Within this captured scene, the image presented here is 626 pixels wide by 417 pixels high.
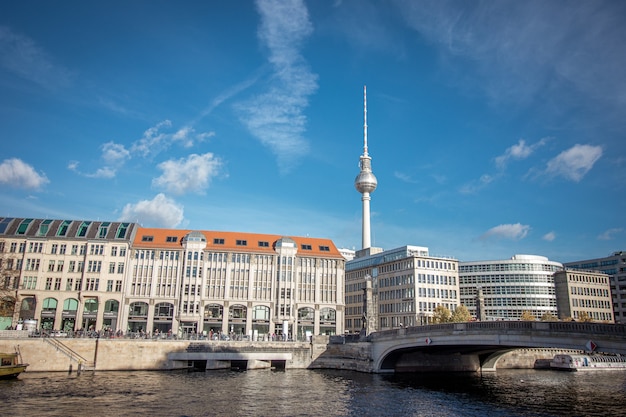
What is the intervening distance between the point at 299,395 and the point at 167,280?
56.2m

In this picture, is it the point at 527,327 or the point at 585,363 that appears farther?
the point at 585,363

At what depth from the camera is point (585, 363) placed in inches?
3452

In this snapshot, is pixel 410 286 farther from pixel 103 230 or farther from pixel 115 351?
pixel 115 351

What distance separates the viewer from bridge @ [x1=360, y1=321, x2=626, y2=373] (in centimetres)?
4259

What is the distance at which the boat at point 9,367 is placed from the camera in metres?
56.4

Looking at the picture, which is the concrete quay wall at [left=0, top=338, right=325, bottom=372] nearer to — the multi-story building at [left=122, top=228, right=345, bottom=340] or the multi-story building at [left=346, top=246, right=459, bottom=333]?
the multi-story building at [left=122, top=228, right=345, bottom=340]

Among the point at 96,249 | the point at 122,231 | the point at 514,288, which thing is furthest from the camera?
the point at 514,288

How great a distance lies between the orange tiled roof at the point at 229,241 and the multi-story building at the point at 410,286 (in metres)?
17.3

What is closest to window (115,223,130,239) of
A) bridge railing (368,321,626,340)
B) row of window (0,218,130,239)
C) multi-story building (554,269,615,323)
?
row of window (0,218,130,239)

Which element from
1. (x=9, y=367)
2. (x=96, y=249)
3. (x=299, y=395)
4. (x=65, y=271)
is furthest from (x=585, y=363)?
(x=65, y=271)

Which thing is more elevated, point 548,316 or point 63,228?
point 63,228

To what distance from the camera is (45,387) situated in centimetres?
5125

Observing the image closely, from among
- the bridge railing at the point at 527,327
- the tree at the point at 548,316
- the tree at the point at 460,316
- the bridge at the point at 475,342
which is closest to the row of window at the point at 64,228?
the bridge at the point at 475,342

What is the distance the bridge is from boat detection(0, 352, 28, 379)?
151 ft
